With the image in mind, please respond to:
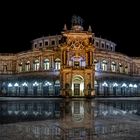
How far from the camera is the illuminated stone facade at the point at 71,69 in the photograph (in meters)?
66.9

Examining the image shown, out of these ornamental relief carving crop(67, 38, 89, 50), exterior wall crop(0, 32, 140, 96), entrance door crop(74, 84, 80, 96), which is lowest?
entrance door crop(74, 84, 80, 96)

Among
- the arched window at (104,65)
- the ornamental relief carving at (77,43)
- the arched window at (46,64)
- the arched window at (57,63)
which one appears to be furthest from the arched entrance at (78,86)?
the arched window at (104,65)

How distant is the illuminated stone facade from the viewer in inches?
2633

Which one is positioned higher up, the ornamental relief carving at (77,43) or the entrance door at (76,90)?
the ornamental relief carving at (77,43)

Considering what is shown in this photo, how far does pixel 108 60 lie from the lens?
3000 inches

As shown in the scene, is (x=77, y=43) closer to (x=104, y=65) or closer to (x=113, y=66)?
(x=104, y=65)

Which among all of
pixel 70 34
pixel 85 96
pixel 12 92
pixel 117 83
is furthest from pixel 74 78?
pixel 12 92

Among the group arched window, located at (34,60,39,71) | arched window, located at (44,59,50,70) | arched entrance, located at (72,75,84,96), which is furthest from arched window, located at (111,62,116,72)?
arched window, located at (34,60,39,71)

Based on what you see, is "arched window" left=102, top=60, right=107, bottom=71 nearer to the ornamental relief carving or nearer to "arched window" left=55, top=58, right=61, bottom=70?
the ornamental relief carving

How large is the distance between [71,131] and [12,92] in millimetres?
69378

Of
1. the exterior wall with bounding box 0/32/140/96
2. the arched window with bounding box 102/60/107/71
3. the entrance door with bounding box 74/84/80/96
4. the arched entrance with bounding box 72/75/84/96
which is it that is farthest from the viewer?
the arched window with bounding box 102/60/107/71

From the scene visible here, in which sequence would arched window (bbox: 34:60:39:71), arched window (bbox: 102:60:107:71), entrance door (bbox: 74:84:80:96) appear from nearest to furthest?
entrance door (bbox: 74:84:80:96), arched window (bbox: 102:60:107:71), arched window (bbox: 34:60:39:71)

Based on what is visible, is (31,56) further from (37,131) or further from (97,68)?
(37,131)

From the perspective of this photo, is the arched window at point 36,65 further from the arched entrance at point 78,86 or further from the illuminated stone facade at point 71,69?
the arched entrance at point 78,86
